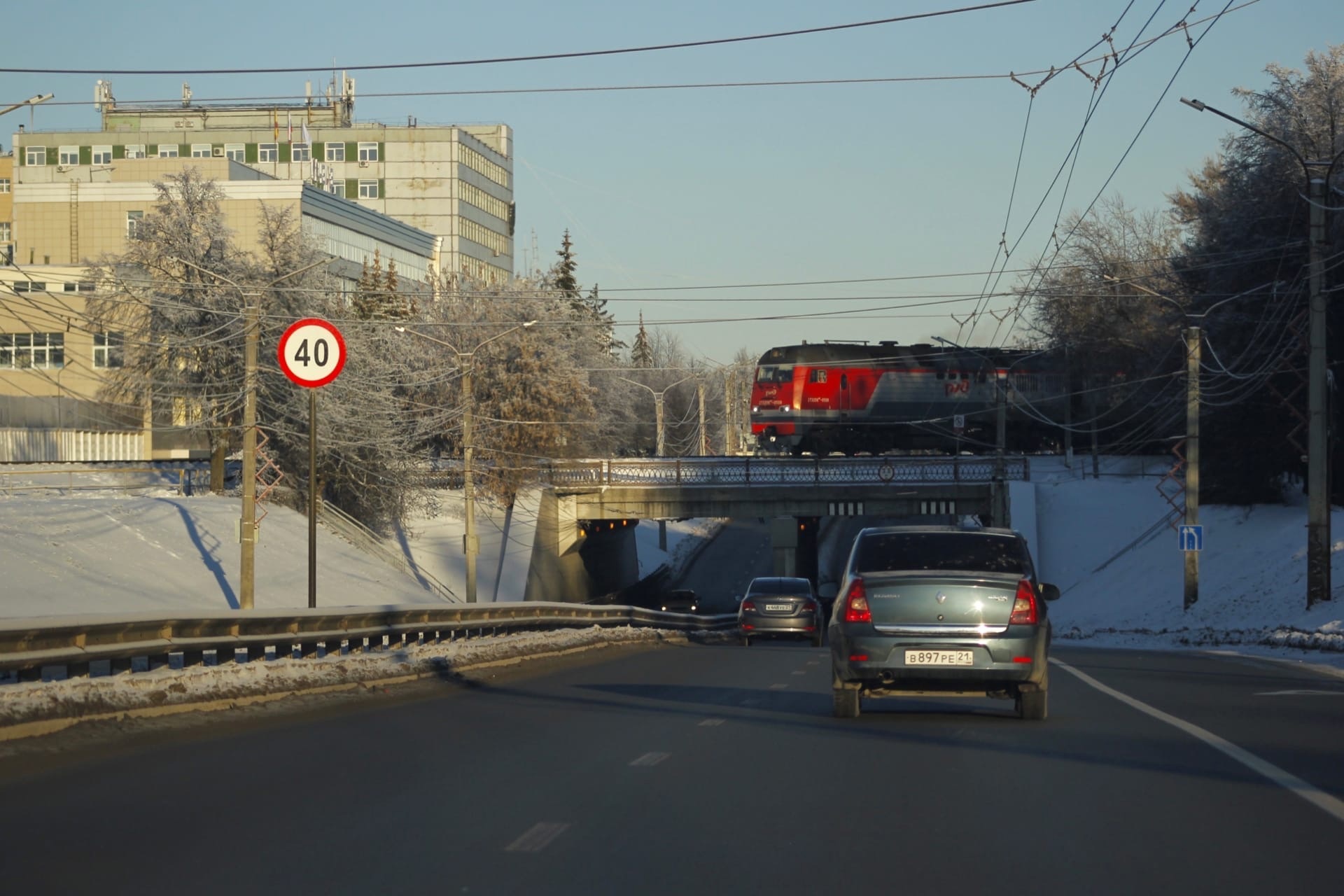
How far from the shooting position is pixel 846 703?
13016 mm

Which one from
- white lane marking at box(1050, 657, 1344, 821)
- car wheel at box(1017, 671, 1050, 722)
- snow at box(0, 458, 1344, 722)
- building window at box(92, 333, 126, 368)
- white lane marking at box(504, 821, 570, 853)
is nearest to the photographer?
white lane marking at box(504, 821, 570, 853)

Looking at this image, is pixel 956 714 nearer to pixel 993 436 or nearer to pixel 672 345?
pixel 993 436

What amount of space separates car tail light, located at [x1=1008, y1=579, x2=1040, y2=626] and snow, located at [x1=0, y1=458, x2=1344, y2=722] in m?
7.11

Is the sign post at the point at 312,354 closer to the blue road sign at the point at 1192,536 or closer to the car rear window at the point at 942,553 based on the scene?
the car rear window at the point at 942,553

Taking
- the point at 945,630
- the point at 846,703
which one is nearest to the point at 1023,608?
the point at 945,630

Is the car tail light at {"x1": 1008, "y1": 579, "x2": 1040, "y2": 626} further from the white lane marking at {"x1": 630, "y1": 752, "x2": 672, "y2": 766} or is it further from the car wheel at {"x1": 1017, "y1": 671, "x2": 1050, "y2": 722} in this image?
the white lane marking at {"x1": 630, "y1": 752, "x2": 672, "y2": 766}

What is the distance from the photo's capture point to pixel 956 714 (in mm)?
13945

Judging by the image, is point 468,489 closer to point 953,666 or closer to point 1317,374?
point 1317,374

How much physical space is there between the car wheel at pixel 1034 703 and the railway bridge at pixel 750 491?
151ft

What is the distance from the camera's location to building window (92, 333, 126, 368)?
50.0 metres

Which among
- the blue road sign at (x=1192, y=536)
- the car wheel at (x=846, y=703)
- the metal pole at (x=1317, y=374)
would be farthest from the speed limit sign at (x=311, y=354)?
the blue road sign at (x=1192, y=536)

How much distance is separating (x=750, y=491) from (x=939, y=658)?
4907cm

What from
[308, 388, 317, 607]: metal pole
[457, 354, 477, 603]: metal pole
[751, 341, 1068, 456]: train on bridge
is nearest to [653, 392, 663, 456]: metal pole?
[751, 341, 1068, 456]: train on bridge

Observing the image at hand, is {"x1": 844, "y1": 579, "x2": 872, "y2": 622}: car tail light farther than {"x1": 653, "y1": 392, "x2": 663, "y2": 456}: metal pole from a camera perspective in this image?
No
